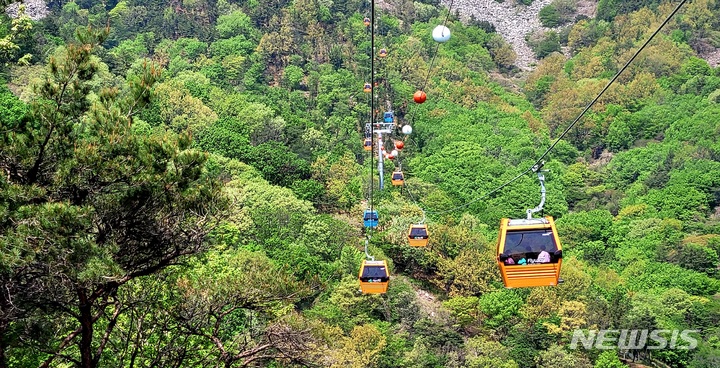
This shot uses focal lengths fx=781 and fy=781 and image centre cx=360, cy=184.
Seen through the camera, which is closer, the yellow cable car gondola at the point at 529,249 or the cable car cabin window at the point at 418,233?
the yellow cable car gondola at the point at 529,249

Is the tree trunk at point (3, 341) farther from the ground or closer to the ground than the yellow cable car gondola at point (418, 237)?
farther from the ground

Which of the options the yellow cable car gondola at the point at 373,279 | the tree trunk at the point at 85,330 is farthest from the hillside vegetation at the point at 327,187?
the yellow cable car gondola at the point at 373,279

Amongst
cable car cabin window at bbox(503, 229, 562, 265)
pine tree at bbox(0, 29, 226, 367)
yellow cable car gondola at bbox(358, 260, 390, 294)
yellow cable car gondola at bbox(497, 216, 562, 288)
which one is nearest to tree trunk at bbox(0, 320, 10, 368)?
pine tree at bbox(0, 29, 226, 367)

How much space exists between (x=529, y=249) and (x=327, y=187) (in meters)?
48.1

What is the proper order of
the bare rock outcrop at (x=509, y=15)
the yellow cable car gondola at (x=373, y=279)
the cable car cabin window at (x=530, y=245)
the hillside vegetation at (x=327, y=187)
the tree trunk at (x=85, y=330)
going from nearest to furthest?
the tree trunk at (x=85, y=330) < the hillside vegetation at (x=327, y=187) < the cable car cabin window at (x=530, y=245) < the yellow cable car gondola at (x=373, y=279) < the bare rock outcrop at (x=509, y=15)

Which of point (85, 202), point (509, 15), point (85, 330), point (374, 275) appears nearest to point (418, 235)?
point (374, 275)

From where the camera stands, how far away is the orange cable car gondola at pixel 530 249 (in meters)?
15.9

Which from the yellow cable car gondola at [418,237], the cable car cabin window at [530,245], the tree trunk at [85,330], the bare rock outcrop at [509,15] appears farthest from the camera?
the bare rock outcrop at [509,15]

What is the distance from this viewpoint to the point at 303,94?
95812mm

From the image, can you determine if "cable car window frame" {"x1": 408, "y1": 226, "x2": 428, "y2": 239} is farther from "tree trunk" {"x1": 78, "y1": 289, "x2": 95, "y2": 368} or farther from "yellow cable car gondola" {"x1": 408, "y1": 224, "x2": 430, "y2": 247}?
"tree trunk" {"x1": 78, "y1": 289, "x2": 95, "y2": 368}

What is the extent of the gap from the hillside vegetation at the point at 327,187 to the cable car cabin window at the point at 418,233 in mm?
6159

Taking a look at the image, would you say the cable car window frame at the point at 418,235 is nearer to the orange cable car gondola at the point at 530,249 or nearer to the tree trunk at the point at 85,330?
the orange cable car gondola at the point at 530,249

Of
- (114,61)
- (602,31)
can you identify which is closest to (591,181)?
(114,61)

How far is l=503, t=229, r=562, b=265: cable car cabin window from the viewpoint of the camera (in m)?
15.9
